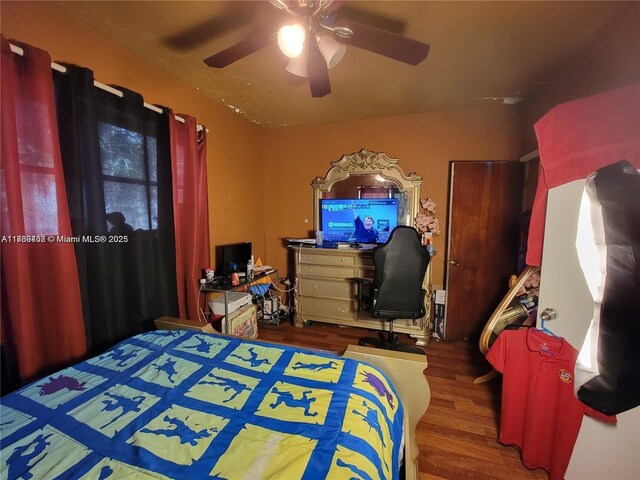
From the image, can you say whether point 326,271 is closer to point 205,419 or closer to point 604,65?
point 205,419

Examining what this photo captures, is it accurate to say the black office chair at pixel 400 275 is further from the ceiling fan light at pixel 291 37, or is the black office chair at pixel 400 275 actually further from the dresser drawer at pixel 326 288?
the ceiling fan light at pixel 291 37

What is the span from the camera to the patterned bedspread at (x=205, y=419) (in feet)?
2.29

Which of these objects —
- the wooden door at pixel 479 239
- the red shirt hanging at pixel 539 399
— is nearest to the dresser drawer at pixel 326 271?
the wooden door at pixel 479 239

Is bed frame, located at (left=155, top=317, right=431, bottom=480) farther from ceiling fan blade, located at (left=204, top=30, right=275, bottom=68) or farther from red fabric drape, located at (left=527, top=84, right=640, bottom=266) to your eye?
ceiling fan blade, located at (left=204, top=30, right=275, bottom=68)

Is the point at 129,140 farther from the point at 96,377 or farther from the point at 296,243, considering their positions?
the point at 296,243

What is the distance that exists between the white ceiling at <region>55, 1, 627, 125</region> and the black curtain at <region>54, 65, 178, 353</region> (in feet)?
1.41

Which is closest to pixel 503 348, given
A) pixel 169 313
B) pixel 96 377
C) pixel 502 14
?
pixel 502 14

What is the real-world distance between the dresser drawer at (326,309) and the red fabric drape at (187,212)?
4.16 ft

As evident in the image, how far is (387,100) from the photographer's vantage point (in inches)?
100

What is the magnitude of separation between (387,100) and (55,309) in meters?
3.00

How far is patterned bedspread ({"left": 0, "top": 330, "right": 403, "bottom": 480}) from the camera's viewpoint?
0.70 m

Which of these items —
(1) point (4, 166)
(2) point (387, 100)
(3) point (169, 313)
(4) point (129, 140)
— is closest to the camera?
(1) point (4, 166)

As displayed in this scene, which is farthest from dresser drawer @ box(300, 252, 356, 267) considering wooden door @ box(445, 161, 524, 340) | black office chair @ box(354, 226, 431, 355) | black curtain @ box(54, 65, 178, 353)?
black curtain @ box(54, 65, 178, 353)

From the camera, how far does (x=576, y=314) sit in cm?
117
